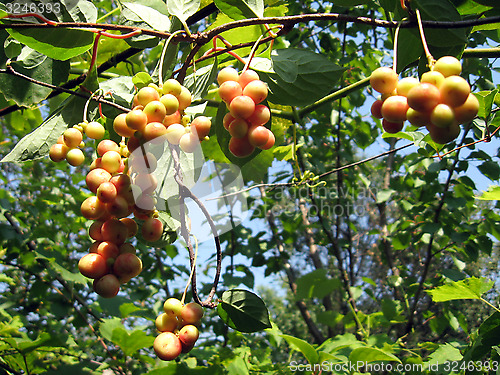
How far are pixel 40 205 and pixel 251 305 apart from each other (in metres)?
2.06

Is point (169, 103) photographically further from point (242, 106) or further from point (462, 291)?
point (462, 291)

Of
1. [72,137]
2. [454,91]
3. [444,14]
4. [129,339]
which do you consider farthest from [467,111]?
[129,339]

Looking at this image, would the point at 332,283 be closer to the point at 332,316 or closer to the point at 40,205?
the point at 332,316

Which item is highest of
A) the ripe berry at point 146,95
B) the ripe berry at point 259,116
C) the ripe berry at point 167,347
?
the ripe berry at point 146,95

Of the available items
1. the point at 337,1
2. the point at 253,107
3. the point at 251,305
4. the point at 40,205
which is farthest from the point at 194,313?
the point at 40,205

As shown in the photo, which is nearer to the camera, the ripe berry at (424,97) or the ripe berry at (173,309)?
the ripe berry at (424,97)

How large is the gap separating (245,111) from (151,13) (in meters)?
0.26

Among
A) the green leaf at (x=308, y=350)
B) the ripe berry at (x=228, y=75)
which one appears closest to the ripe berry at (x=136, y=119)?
the ripe berry at (x=228, y=75)

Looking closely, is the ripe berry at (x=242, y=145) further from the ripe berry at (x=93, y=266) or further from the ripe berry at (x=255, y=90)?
the ripe berry at (x=93, y=266)

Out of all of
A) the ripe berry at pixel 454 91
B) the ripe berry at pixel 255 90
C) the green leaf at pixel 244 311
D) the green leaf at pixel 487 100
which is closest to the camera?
the ripe berry at pixel 454 91

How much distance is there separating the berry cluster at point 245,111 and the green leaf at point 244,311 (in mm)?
227

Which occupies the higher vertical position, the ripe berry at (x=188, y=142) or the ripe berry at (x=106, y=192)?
the ripe berry at (x=188, y=142)

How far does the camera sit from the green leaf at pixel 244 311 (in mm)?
510

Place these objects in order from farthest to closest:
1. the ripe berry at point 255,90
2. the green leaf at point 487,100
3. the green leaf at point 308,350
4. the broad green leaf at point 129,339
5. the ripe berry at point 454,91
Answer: the broad green leaf at point 129,339, the green leaf at point 308,350, the green leaf at point 487,100, the ripe berry at point 255,90, the ripe berry at point 454,91
